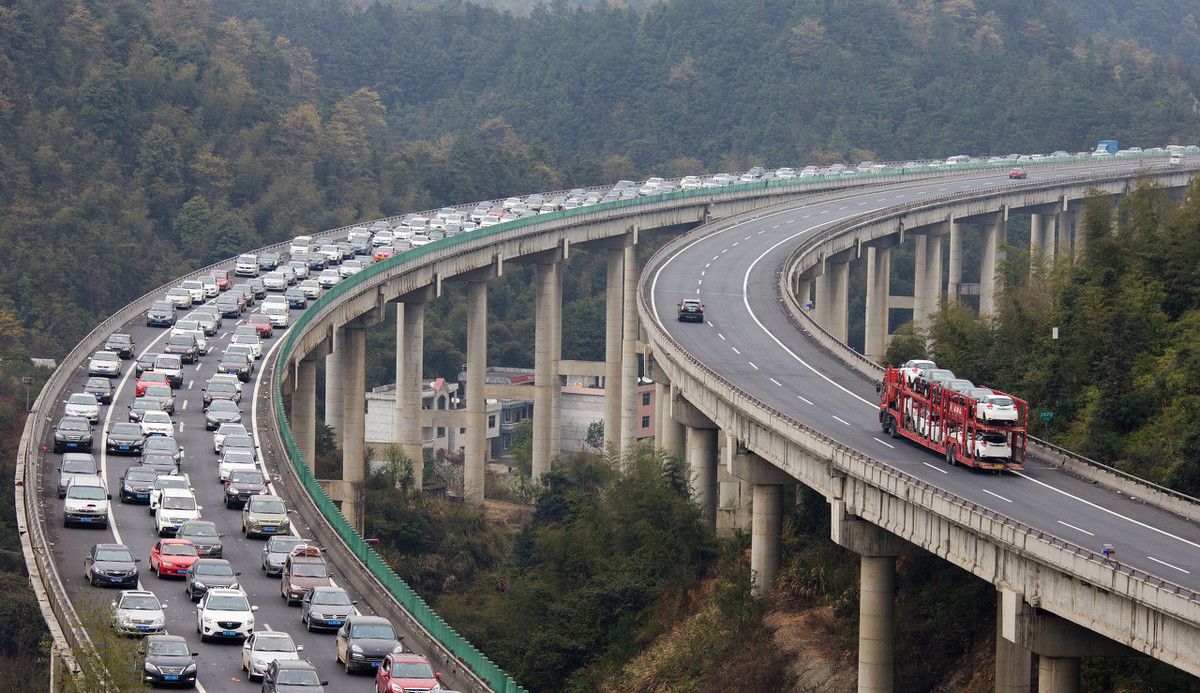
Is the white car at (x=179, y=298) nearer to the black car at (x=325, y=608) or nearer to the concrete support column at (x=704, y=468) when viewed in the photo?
the concrete support column at (x=704, y=468)

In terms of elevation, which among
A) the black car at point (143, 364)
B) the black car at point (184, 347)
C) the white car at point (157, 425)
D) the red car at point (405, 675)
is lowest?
the red car at point (405, 675)

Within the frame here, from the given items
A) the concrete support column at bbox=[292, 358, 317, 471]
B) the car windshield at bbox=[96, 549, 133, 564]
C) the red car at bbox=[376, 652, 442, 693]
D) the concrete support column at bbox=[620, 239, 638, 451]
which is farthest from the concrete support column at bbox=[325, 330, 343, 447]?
the red car at bbox=[376, 652, 442, 693]

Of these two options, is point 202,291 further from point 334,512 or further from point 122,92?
point 122,92

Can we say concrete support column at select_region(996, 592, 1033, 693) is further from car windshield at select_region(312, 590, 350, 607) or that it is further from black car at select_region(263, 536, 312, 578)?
black car at select_region(263, 536, 312, 578)

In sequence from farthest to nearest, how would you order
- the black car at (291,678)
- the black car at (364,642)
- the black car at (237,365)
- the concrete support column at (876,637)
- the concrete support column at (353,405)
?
the concrete support column at (353,405) → the black car at (237,365) → the concrete support column at (876,637) → the black car at (364,642) → the black car at (291,678)

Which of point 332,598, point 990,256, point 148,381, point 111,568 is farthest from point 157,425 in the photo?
point 990,256

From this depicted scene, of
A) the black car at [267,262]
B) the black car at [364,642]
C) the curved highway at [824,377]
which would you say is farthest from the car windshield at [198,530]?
the black car at [267,262]

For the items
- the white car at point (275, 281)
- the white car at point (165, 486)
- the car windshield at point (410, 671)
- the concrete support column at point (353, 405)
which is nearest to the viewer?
the car windshield at point (410, 671)
